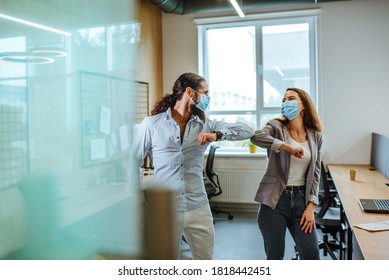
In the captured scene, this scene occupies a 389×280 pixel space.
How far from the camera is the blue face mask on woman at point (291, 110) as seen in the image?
1780 mm

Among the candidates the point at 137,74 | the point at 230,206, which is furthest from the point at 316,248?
the point at 230,206

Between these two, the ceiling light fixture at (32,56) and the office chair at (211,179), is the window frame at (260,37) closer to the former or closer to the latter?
the office chair at (211,179)

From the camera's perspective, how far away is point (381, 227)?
1.53 metres

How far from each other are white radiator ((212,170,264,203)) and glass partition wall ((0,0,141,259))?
3825mm

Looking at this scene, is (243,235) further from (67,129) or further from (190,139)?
(67,129)

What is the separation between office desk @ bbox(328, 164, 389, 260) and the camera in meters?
1.25

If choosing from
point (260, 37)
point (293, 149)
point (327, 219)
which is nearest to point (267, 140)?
point (293, 149)

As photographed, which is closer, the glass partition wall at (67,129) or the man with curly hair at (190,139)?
the glass partition wall at (67,129)

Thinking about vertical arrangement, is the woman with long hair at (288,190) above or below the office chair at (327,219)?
above

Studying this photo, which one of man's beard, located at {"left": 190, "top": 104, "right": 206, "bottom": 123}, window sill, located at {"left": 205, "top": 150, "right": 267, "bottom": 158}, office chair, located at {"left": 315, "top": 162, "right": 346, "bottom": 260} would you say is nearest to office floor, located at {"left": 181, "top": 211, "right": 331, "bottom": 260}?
office chair, located at {"left": 315, "top": 162, "right": 346, "bottom": 260}

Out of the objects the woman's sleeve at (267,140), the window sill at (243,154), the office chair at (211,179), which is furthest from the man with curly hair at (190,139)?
the window sill at (243,154)

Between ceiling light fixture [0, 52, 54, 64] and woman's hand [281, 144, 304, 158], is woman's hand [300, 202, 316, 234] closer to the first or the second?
woman's hand [281, 144, 304, 158]

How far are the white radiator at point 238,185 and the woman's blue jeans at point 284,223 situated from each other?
241cm
